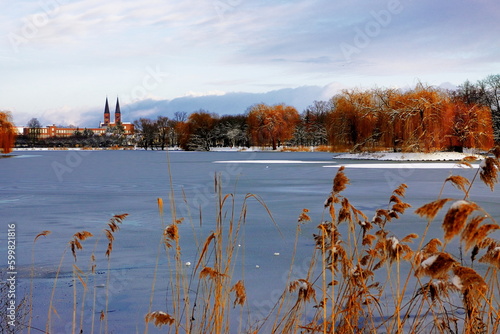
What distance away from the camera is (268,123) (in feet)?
256

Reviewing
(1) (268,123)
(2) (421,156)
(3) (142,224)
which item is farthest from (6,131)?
(3) (142,224)

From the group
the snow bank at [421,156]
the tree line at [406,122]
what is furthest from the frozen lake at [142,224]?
the snow bank at [421,156]

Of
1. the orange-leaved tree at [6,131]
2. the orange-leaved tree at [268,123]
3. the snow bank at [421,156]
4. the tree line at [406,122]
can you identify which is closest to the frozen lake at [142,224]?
the tree line at [406,122]

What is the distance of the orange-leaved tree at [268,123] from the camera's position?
7794cm

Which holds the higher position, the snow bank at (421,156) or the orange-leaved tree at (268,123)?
the orange-leaved tree at (268,123)

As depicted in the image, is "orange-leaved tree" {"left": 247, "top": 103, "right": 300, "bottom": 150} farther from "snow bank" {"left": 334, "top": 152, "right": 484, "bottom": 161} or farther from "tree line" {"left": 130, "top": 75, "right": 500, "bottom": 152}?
"snow bank" {"left": 334, "top": 152, "right": 484, "bottom": 161}

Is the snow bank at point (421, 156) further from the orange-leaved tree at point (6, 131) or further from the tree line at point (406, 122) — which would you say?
the orange-leaved tree at point (6, 131)

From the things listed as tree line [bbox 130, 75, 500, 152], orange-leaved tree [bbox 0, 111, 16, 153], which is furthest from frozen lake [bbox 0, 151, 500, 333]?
orange-leaved tree [bbox 0, 111, 16, 153]

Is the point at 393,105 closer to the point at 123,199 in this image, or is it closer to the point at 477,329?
the point at 123,199

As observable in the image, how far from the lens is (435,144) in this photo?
1580 inches

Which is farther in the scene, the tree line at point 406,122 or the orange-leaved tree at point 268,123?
the orange-leaved tree at point 268,123

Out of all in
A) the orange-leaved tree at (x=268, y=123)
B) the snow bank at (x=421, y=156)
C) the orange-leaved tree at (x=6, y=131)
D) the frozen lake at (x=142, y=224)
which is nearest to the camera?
the frozen lake at (x=142, y=224)

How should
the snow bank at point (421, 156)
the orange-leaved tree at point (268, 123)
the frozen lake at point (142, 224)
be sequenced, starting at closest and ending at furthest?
the frozen lake at point (142, 224) < the snow bank at point (421, 156) < the orange-leaved tree at point (268, 123)

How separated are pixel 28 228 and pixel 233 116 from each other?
100 meters
